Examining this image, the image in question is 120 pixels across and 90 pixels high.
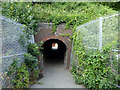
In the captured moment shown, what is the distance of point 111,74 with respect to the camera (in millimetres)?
2977

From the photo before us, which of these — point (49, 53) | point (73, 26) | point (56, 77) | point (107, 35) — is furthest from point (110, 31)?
point (49, 53)

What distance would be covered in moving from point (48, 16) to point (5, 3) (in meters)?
2.48

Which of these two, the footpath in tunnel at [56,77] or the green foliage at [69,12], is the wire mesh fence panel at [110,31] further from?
the green foliage at [69,12]

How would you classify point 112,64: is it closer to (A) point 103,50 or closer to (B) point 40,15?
(A) point 103,50

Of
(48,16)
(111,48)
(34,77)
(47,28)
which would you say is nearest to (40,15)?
(48,16)

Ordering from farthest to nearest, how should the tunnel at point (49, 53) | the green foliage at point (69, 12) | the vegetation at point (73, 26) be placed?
the tunnel at point (49, 53)
the green foliage at point (69, 12)
the vegetation at point (73, 26)

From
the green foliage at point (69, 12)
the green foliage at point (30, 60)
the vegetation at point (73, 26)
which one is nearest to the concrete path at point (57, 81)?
the vegetation at point (73, 26)

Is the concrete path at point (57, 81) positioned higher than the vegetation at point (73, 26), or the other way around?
the vegetation at point (73, 26)

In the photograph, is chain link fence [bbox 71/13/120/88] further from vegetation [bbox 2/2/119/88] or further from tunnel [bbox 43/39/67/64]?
tunnel [bbox 43/39/67/64]

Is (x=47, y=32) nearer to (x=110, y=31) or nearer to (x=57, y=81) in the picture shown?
(x=57, y=81)

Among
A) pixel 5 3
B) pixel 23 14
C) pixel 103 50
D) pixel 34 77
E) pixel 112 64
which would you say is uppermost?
pixel 5 3

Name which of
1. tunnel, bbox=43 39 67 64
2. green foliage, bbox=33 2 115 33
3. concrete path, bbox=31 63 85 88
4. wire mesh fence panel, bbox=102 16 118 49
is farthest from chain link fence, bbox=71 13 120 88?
A: tunnel, bbox=43 39 67 64

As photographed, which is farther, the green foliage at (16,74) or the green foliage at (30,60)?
the green foliage at (30,60)

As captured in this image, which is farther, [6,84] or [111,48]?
[111,48]
